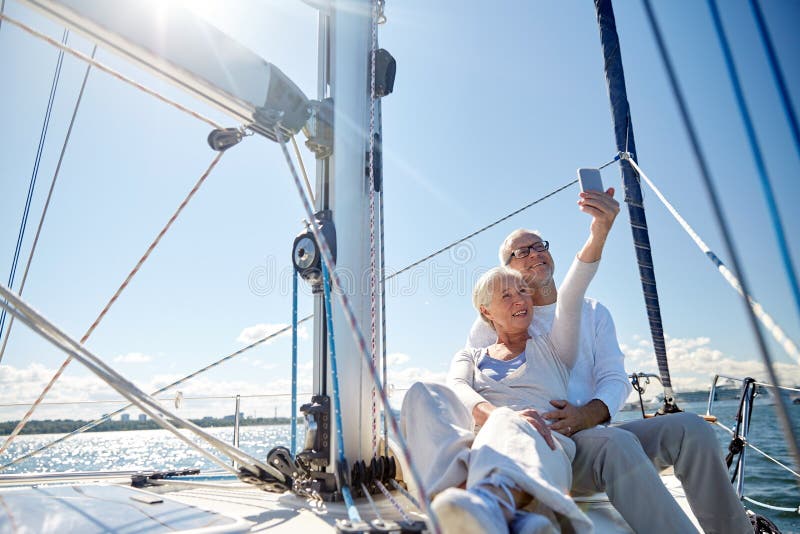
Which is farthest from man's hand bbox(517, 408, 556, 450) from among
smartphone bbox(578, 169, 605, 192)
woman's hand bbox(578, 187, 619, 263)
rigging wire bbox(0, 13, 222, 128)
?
rigging wire bbox(0, 13, 222, 128)

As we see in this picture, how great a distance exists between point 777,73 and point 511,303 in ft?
2.93

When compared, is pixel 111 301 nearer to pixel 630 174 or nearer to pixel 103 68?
pixel 103 68

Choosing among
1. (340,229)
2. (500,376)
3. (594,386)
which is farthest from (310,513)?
(594,386)

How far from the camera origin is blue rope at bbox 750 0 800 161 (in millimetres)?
642

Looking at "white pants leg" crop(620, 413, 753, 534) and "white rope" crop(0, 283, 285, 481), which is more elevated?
"white rope" crop(0, 283, 285, 481)

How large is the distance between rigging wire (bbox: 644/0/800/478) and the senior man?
66 cm

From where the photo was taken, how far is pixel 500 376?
1416 millimetres

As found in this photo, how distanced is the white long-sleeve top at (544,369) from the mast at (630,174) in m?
1.68

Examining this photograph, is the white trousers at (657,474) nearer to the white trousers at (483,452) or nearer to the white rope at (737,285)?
the white trousers at (483,452)

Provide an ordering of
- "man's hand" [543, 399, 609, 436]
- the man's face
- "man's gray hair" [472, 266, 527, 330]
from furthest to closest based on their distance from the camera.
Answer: the man's face
"man's gray hair" [472, 266, 527, 330]
"man's hand" [543, 399, 609, 436]

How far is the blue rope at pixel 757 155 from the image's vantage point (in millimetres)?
563

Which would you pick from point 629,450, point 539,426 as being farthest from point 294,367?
point 629,450

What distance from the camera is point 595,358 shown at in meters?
1.53

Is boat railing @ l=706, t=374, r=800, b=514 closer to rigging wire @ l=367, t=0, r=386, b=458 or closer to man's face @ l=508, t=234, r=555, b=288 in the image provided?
man's face @ l=508, t=234, r=555, b=288
